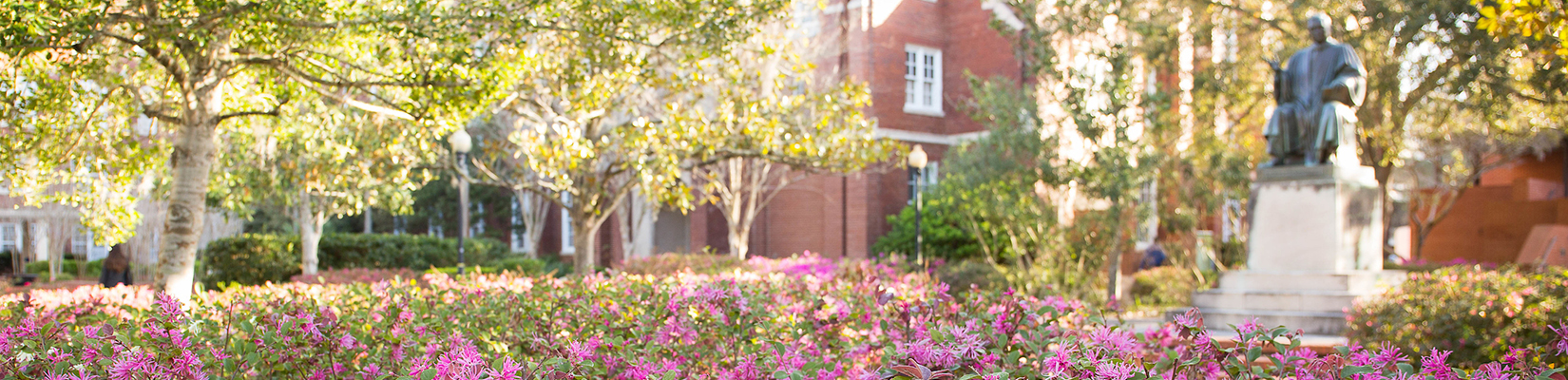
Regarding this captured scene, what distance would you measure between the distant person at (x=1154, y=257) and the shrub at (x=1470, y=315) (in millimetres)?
13837

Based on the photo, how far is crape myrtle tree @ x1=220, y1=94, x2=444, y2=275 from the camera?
34.7ft

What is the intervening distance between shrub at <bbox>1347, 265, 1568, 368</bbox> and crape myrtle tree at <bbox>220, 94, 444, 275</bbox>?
23.4 feet

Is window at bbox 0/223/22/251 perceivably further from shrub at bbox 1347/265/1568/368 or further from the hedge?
shrub at bbox 1347/265/1568/368

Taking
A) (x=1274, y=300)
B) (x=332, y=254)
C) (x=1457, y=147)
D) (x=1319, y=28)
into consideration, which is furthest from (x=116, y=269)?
(x=1457, y=147)

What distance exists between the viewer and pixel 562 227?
3228 cm

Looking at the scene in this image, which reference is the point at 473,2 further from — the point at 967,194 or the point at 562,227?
the point at 562,227

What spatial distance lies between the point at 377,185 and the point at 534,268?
8860 mm

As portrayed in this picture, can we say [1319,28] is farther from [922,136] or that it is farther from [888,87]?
[922,136]

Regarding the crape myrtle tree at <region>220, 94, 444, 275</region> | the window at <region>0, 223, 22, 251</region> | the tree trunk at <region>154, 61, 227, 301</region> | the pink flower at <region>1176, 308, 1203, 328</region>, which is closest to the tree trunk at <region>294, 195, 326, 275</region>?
the crape myrtle tree at <region>220, 94, 444, 275</region>

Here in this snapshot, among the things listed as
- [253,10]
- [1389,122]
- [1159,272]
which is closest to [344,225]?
[1159,272]

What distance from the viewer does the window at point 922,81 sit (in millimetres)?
24719

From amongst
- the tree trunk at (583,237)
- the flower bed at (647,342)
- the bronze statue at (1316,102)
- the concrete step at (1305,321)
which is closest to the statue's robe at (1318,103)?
the bronze statue at (1316,102)

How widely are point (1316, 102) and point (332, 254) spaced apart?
17498 mm

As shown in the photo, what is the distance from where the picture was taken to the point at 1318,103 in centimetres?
1240
